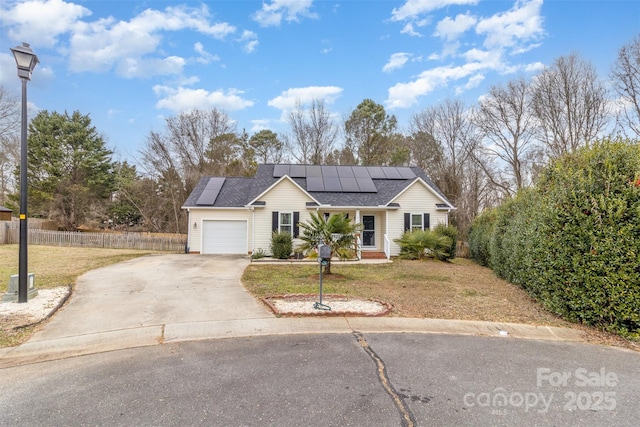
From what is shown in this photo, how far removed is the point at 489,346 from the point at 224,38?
1477 cm

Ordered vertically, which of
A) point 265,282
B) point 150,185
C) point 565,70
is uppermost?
point 565,70

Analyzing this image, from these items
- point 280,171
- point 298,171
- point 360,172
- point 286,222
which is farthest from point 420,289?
point 280,171

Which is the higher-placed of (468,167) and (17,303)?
(468,167)

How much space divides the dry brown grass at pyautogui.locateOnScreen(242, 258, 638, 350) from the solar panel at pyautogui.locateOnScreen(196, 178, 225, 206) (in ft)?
21.4

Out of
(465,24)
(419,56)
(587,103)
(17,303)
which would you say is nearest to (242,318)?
(17,303)

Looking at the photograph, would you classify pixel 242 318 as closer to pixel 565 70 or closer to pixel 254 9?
pixel 254 9

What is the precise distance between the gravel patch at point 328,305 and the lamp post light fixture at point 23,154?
4759 millimetres

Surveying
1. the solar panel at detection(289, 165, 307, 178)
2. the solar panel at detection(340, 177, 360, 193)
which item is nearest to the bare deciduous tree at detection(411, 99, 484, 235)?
the solar panel at detection(340, 177, 360, 193)

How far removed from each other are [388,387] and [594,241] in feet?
14.7

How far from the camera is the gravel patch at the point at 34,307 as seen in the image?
17.8 feet

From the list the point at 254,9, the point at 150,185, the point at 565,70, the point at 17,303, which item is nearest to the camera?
the point at 17,303

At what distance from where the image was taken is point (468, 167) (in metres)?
25.7

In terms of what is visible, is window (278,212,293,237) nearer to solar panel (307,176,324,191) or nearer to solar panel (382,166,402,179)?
solar panel (307,176,324,191)

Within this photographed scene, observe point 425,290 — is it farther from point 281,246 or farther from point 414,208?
point 414,208
